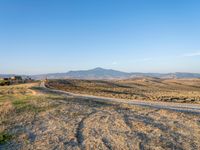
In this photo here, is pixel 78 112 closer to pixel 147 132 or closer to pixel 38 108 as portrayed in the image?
pixel 38 108

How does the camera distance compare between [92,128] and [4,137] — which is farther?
[92,128]

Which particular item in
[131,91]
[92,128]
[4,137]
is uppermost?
[92,128]

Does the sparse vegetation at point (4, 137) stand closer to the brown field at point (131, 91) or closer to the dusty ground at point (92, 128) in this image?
the dusty ground at point (92, 128)

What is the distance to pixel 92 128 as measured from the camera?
14.2 meters

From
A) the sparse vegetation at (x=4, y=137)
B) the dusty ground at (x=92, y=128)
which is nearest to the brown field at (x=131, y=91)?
the dusty ground at (x=92, y=128)

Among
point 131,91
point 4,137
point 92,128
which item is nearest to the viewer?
point 4,137

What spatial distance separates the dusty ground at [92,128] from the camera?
11.8 meters

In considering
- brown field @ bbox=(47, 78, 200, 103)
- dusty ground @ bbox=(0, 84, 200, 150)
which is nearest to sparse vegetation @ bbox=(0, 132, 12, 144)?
dusty ground @ bbox=(0, 84, 200, 150)

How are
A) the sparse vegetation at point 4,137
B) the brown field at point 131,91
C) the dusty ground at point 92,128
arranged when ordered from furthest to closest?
the brown field at point 131,91 < the sparse vegetation at point 4,137 < the dusty ground at point 92,128

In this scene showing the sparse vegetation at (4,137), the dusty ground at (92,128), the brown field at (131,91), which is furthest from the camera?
the brown field at (131,91)

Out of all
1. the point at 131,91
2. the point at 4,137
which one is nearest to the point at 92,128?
the point at 4,137

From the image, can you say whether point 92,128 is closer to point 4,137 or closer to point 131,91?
point 4,137

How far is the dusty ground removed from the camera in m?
11.8

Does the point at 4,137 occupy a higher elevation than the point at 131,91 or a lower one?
higher
